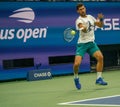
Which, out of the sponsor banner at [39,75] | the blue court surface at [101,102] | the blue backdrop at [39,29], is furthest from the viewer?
the sponsor banner at [39,75]

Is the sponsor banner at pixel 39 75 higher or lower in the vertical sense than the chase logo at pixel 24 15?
lower

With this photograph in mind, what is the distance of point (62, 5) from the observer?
12602 mm

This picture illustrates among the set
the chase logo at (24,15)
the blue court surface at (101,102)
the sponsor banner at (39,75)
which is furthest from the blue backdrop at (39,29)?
the blue court surface at (101,102)

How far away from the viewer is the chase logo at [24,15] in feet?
38.8

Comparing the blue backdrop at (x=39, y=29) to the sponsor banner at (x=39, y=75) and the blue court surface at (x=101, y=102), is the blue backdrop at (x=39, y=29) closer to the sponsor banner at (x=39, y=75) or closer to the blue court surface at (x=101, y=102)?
the sponsor banner at (x=39, y=75)

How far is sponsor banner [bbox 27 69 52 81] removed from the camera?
11773mm

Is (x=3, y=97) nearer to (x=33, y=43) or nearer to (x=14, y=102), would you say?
(x=14, y=102)

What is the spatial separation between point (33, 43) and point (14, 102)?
14.4 ft

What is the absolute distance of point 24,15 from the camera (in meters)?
12.0

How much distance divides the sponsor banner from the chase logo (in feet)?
4.69

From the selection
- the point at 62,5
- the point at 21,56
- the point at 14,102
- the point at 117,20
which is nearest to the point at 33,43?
the point at 21,56

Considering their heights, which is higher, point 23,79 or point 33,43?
point 33,43

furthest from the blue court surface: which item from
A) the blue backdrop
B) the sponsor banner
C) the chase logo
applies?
the chase logo

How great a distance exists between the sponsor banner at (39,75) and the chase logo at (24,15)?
1429mm
